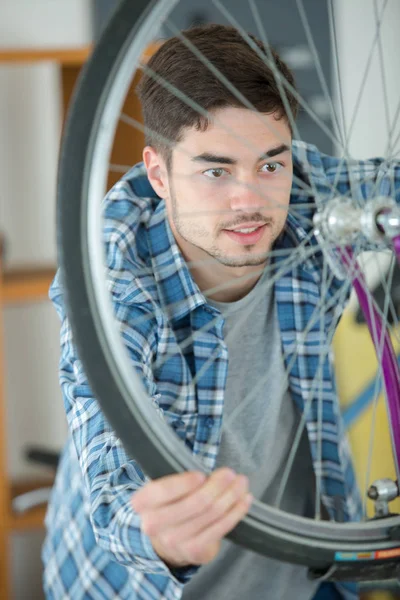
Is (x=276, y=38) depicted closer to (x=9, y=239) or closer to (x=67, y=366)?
(x=9, y=239)

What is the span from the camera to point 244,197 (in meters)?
0.88

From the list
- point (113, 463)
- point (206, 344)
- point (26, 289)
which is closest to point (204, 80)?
point (206, 344)

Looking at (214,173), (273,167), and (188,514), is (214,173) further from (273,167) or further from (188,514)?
(188,514)

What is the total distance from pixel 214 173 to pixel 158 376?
240mm

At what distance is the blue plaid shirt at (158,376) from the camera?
77cm

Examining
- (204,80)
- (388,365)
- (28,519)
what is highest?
(204,80)

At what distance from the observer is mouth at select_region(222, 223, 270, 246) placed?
0.89 metres

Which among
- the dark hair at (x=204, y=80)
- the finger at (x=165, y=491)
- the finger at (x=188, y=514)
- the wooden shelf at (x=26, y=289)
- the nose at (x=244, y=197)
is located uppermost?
the dark hair at (x=204, y=80)

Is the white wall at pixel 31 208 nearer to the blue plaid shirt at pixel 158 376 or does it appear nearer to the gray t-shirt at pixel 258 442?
the blue plaid shirt at pixel 158 376

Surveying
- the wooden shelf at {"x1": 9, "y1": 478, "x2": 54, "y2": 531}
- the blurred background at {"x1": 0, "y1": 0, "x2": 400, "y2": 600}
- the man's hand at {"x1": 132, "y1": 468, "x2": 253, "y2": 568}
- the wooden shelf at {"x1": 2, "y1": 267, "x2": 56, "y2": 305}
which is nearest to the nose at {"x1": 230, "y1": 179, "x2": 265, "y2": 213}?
the man's hand at {"x1": 132, "y1": 468, "x2": 253, "y2": 568}

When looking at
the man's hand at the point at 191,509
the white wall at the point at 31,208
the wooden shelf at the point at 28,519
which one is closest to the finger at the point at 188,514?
the man's hand at the point at 191,509

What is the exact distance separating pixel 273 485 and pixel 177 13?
1.57 m

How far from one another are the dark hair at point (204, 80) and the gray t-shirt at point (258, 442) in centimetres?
24

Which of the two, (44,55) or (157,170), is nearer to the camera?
(157,170)
